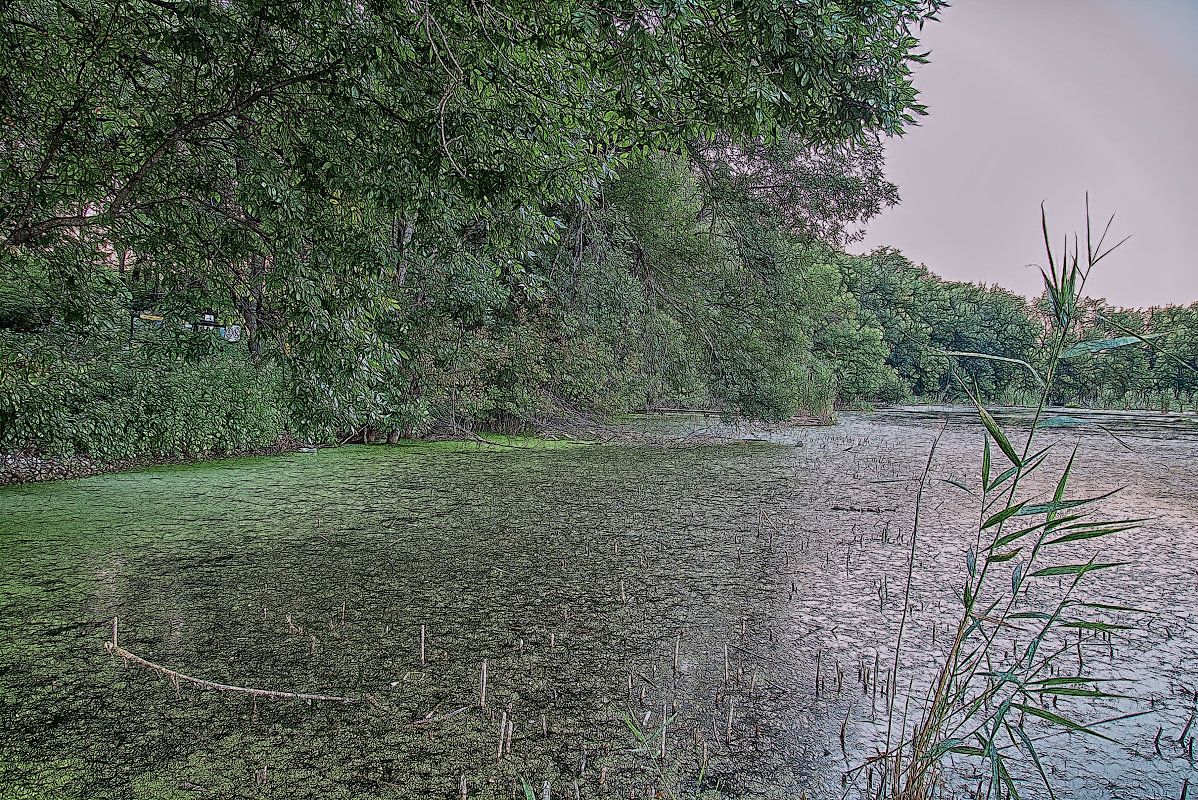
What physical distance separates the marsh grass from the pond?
10cm

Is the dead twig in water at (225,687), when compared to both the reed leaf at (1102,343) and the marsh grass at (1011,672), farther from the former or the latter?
the reed leaf at (1102,343)

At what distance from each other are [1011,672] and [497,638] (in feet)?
6.09

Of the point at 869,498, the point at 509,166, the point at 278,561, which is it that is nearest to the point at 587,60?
the point at 509,166

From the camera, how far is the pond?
1.96m

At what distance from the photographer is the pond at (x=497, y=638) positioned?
77.1 inches

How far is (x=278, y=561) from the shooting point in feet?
12.8

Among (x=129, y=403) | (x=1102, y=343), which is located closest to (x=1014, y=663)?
(x=1102, y=343)

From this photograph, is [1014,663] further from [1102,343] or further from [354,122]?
[354,122]

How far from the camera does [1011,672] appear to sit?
1.75 meters

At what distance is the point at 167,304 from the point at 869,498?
5.51m

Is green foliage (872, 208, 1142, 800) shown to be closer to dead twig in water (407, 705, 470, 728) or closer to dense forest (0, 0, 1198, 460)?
dense forest (0, 0, 1198, 460)

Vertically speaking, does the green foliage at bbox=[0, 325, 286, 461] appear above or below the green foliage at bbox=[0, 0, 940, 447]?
below

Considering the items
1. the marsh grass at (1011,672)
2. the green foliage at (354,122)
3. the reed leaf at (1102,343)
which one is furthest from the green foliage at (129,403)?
the reed leaf at (1102,343)

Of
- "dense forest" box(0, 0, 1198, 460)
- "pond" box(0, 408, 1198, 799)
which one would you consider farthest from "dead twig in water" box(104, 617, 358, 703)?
"dense forest" box(0, 0, 1198, 460)
